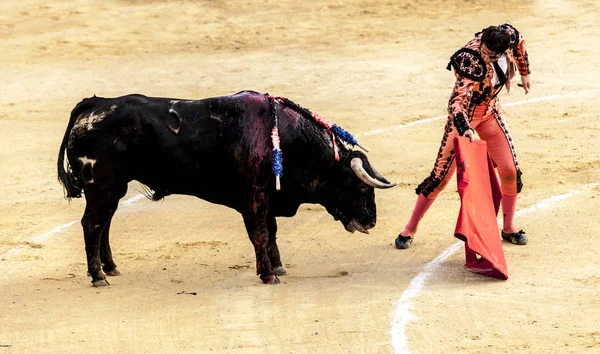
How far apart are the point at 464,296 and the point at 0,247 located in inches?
162

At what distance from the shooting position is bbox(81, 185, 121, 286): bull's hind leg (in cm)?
934

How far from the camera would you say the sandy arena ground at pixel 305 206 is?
8.45m

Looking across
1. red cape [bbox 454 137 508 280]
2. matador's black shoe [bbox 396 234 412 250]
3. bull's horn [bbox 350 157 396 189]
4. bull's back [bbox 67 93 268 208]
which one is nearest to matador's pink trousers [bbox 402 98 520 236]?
red cape [bbox 454 137 508 280]

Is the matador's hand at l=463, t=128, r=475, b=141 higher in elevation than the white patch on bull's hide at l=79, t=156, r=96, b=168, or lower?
higher

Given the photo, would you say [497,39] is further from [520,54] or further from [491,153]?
[491,153]

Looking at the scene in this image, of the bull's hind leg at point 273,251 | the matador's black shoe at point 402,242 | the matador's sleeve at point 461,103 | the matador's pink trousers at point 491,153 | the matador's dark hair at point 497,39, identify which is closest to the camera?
the matador's dark hair at point 497,39

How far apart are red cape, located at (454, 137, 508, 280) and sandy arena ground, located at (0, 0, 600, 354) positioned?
161 mm

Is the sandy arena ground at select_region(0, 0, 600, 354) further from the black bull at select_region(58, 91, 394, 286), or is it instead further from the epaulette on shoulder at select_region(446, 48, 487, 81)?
the epaulette on shoulder at select_region(446, 48, 487, 81)

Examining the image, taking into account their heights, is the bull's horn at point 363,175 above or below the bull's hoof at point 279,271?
above

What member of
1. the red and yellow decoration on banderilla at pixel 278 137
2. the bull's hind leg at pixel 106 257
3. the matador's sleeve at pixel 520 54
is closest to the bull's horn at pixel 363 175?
the red and yellow decoration on banderilla at pixel 278 137

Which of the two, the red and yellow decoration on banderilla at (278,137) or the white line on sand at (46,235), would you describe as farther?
the white line on sand at (46,235)

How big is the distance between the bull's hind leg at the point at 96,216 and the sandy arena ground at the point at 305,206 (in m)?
0.23

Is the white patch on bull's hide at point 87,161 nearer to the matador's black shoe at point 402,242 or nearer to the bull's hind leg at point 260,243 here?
the bull's hind leg at point 260,243

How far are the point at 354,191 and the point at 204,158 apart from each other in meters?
1.16
